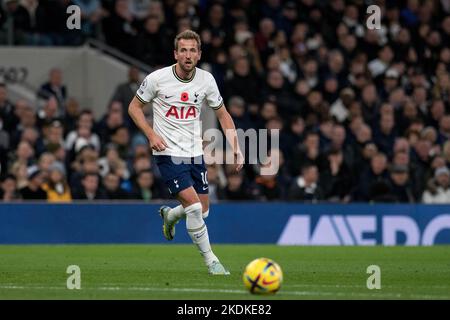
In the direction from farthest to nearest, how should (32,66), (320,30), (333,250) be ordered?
1. (320,30)
2. (32,66)
3. (333,250)

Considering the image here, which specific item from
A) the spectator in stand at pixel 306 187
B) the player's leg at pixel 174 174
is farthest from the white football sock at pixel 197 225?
the spectator in stand at pixel 306 187

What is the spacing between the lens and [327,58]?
23.9 m

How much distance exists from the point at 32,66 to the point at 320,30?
5.97 meters

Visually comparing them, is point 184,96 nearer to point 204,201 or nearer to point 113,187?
point 204,201

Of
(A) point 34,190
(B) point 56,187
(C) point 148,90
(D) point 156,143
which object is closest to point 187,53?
(C) point 148,90

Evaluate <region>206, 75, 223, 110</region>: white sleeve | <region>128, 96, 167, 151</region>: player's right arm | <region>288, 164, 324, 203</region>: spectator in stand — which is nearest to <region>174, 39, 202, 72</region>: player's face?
<region>206, 75, 223, 110</region>: white sleeve

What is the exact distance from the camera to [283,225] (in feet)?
64.6

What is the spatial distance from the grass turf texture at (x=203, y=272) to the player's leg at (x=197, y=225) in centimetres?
22

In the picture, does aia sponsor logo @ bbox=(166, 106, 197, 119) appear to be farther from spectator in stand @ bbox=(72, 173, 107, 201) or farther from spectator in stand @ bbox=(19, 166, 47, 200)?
spectator in stand @ bbox=(19, 166, 47, 200)

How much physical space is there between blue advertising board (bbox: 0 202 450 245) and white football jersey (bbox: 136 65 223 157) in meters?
6.61
